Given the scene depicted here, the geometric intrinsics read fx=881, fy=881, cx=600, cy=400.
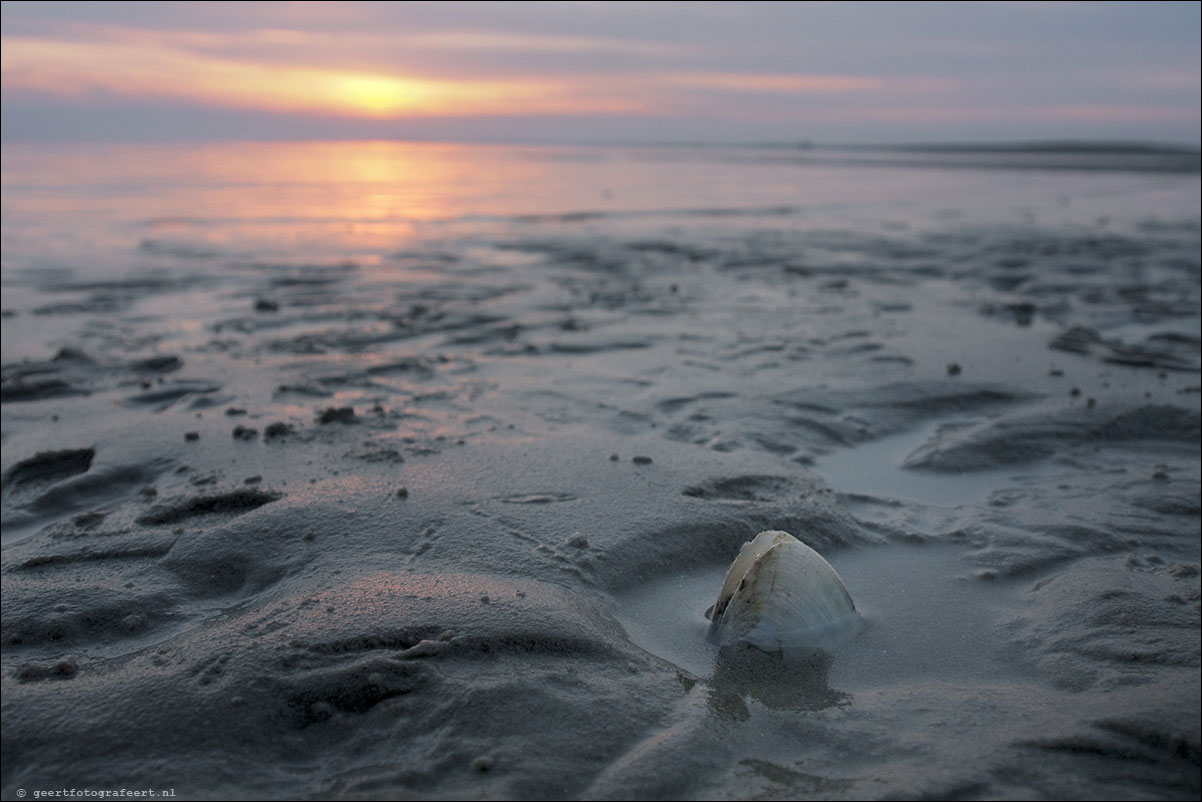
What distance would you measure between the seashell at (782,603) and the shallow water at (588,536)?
6 centimetres

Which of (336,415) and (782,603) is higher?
(336,415)

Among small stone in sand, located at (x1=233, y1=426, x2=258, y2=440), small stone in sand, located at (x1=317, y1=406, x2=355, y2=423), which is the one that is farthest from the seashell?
small stone in sand, located at (x1=233, y1=426, x2=258, y2=440)

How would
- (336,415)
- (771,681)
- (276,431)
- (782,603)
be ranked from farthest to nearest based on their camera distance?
(336,415) → (276,431) → (782,603) → (771,681)

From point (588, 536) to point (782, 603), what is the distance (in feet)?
2.96

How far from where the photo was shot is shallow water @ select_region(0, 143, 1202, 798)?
207 cm

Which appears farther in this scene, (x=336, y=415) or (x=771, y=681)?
(x=336, y=415)

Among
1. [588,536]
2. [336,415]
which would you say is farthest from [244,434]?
[588,536]

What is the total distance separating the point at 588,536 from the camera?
3.26 meters

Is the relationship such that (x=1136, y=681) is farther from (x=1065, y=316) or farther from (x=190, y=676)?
(x=1065, y=316)

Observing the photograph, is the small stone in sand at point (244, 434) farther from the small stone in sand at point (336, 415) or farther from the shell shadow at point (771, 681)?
the shell shadow at point (771, 681)

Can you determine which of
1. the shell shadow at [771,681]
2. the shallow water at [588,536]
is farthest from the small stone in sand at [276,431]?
the shell shadow at [771,681]

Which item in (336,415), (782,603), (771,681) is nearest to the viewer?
(771,681)

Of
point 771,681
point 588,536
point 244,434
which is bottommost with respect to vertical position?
point 771,681

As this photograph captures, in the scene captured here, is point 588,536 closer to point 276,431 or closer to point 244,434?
point 276,431
